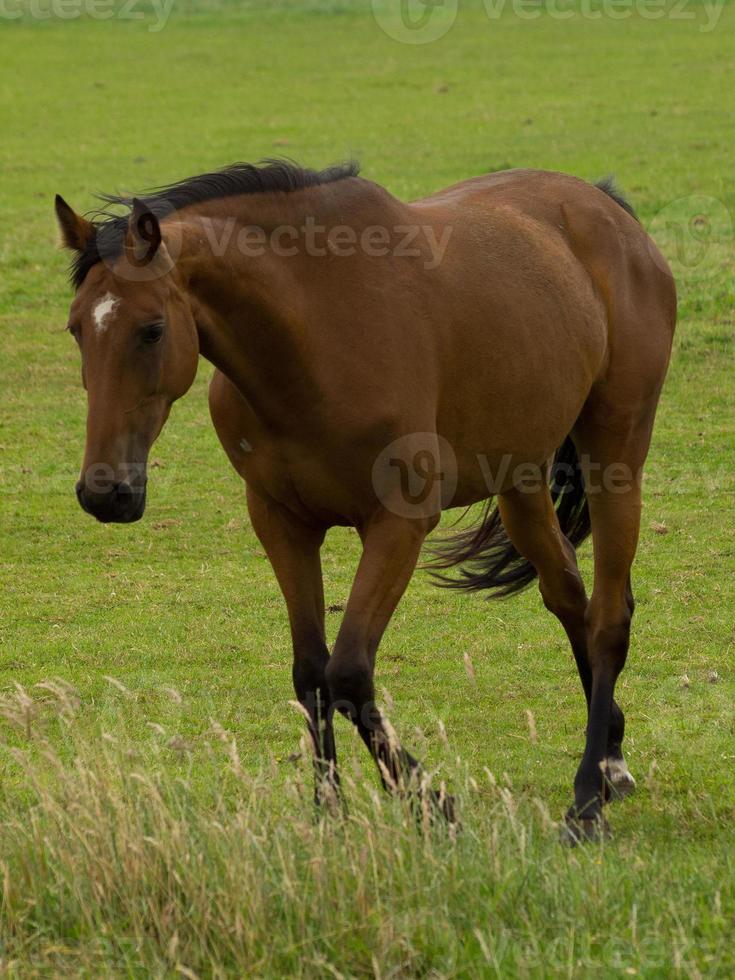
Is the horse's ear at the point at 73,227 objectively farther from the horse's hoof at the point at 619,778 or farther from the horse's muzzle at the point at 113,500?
the horse's hoof at the point at 619,778

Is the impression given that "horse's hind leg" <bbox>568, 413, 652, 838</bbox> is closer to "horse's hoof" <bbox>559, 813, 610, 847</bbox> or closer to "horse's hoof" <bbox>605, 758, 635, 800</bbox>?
"horse's hoof" <bbox>605, 758, 635, 800</bbox>

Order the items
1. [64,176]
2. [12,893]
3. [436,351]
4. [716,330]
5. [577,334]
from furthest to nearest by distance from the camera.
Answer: [64,176], [716,330], [577,334], [436,351], [12,893]

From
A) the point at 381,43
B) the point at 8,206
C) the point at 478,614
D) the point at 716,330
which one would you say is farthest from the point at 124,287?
the point at 381,43

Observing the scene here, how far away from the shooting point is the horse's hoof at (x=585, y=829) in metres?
5.54

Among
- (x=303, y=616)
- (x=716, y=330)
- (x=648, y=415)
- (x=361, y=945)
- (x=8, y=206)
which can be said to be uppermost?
(x=8, y=206)

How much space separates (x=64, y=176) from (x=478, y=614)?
12.9 metres

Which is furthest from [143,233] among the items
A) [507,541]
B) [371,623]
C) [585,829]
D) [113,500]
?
[507,541]

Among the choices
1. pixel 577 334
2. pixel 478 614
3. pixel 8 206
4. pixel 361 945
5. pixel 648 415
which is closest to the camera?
pixel 361 945

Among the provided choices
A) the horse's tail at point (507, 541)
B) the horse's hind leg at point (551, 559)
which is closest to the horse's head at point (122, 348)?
the horse's hind leg at point (551, 559)

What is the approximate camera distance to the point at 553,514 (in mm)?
6855

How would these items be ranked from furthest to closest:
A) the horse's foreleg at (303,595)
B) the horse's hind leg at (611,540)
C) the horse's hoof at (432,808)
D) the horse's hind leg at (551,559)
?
the horse's hind leg at (551,559) → the horse's hind leg at (611,540) → the horse's foreleg at (303,595) → the horse's hoof at (432,808)

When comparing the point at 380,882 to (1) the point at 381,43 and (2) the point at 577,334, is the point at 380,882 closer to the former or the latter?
(2) the point at 577,334

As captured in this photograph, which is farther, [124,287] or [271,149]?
[271,149]

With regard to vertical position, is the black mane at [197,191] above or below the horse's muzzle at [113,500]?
above
